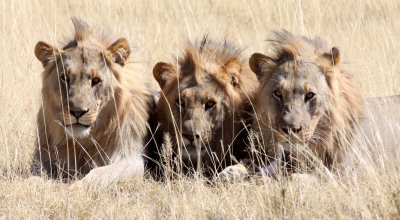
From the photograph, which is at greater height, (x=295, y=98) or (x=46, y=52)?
(x=46, y=52)

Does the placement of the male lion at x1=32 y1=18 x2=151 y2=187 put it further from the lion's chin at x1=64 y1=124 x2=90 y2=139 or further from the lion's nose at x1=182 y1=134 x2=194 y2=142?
the lion's nose at x1=182 y1=134 x2=194 y2=142

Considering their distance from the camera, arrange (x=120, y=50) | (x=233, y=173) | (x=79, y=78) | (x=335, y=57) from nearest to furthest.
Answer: (x=233, y=173), (x=335, y=57), (x=79, y=78), (x=120, y=50)

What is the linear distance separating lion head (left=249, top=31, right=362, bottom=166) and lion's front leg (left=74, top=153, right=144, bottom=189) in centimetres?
97

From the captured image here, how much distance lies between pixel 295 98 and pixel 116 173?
150cm

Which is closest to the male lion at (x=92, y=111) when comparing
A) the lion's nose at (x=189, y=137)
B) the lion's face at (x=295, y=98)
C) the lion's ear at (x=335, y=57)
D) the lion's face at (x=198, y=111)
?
the lion's face at (x=198, y=111)

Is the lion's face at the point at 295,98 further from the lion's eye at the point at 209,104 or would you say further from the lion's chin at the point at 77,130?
the lion's chin at the point at 77,130

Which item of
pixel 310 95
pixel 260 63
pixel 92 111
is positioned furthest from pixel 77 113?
pixel 310 95

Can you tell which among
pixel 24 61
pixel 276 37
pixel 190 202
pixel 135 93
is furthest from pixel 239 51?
pixel 24 61

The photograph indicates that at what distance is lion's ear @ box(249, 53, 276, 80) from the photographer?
5551 mm

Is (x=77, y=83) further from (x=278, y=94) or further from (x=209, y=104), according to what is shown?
(x=278, y=94)

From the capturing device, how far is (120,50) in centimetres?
578

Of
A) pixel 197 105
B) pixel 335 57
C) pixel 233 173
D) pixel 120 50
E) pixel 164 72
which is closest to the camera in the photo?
pixel 233 173

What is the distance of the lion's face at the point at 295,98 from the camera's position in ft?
16.4

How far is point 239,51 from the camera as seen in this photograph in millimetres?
6113
